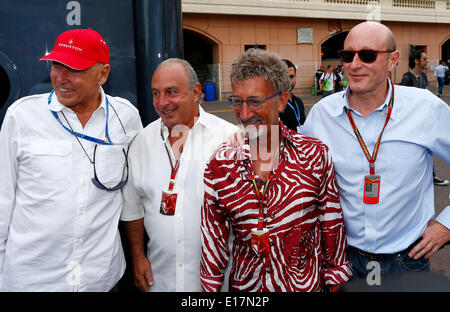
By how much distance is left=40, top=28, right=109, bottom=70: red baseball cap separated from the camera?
2.02m

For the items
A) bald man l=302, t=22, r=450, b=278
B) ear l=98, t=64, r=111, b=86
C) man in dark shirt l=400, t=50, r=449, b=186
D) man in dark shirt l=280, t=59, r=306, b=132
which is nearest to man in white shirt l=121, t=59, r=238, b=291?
ear l=98, t=64, r=111, b=86

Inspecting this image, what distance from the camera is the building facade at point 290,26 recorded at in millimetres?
20703

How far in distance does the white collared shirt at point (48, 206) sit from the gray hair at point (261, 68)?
833 millimetres

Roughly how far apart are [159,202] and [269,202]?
25.9 inches

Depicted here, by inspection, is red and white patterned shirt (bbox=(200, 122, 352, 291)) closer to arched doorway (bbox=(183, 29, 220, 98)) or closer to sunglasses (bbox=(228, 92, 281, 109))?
sunglasses (bbox=(228, 92, 281, 109))

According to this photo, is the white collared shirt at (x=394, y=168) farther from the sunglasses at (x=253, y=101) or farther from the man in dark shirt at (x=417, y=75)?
the man in dark shirt at (x=417, y=75)

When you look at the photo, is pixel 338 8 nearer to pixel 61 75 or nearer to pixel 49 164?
pixel 61 75

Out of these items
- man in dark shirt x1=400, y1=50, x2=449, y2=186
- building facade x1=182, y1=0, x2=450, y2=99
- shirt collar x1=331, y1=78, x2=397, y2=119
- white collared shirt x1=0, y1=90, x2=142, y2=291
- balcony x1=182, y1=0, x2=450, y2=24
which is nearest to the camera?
white collared shirt x1=0, y1=90, x2=142, y2=291

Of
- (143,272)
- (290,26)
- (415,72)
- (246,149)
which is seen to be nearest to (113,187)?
(143,272)

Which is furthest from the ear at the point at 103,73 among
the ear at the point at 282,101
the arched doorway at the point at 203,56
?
the arched doorway at the point at 203,56

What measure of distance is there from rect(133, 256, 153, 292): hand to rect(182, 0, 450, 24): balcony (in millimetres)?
18548
